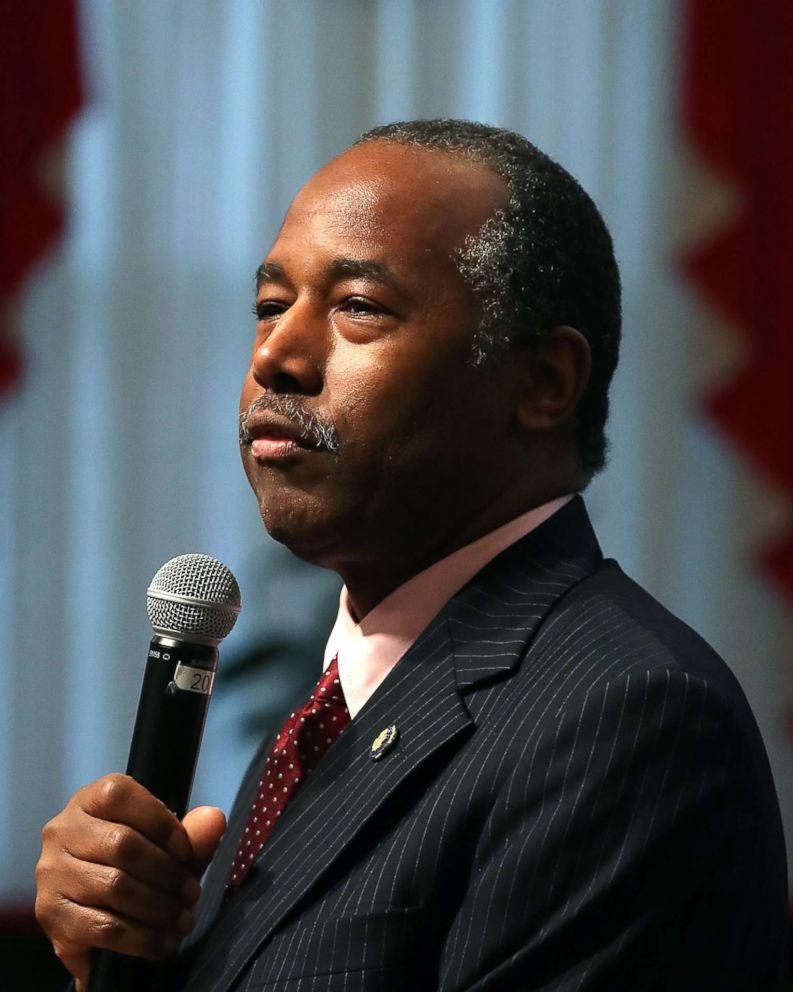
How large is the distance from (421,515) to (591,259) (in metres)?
0.37

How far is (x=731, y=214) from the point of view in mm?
3521

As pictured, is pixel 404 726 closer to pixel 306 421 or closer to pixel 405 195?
pixel 306 421

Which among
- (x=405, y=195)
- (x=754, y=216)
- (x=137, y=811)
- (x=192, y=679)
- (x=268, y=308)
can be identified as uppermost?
(x=754, y=216)

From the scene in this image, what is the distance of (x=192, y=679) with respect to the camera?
1242mm

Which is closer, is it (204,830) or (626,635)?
(626,635)

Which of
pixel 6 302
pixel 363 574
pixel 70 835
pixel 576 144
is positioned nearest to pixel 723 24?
pixel 576 144

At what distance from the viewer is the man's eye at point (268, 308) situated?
143 centimetres

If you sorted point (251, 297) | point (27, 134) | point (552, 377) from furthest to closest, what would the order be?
point (251, 297), point (27, 134), point (552, 377)

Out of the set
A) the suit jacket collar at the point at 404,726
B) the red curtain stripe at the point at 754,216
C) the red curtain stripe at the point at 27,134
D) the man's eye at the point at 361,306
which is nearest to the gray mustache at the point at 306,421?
the man's eye at the point at 361,306

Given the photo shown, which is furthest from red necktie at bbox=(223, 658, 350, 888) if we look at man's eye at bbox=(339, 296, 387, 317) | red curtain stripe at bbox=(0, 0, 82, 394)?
red curtain stripe at bbox=(0, 0, 82, 394)

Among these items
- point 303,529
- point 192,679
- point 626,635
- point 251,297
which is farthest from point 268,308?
point 251,297

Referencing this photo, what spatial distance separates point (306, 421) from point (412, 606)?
9.2 inches

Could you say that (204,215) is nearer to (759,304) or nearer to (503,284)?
(759,304)

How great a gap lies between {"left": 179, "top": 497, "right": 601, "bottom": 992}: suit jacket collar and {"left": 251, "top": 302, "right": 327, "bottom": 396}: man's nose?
10.8 inches
